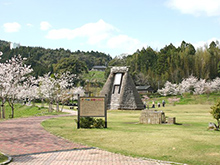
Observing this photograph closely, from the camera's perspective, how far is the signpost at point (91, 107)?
18.2m

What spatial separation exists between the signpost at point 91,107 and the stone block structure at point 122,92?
29833mm

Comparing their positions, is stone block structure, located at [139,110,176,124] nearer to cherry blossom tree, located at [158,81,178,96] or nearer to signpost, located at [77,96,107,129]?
signpost, located at [77,96,107,129]

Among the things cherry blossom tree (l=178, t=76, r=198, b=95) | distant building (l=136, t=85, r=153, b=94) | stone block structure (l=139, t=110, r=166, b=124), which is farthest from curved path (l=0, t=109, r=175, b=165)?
distant building (l=136, t=85, r=153, b=94)

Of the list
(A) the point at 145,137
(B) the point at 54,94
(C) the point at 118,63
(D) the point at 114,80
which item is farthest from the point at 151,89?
(A) the point at 145,137

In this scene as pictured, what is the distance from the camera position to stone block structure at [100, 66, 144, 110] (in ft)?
159

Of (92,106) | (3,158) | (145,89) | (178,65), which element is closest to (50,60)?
(145,89)

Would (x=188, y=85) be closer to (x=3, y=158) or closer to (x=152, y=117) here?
(x=152, y=117)

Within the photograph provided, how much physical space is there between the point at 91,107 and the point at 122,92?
31246 mm

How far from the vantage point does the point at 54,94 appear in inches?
1826

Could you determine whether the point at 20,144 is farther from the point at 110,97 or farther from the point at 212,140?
the point at 110,97

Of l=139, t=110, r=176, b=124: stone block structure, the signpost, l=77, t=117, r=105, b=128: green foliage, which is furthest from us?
l=139, t=110, r=176, b=124: stone block structure

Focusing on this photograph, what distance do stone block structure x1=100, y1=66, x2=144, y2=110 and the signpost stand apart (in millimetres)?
29833

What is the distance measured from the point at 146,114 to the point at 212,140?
30.9 feet

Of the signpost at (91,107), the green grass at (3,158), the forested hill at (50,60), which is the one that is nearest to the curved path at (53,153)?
the green grass at (3,158)
